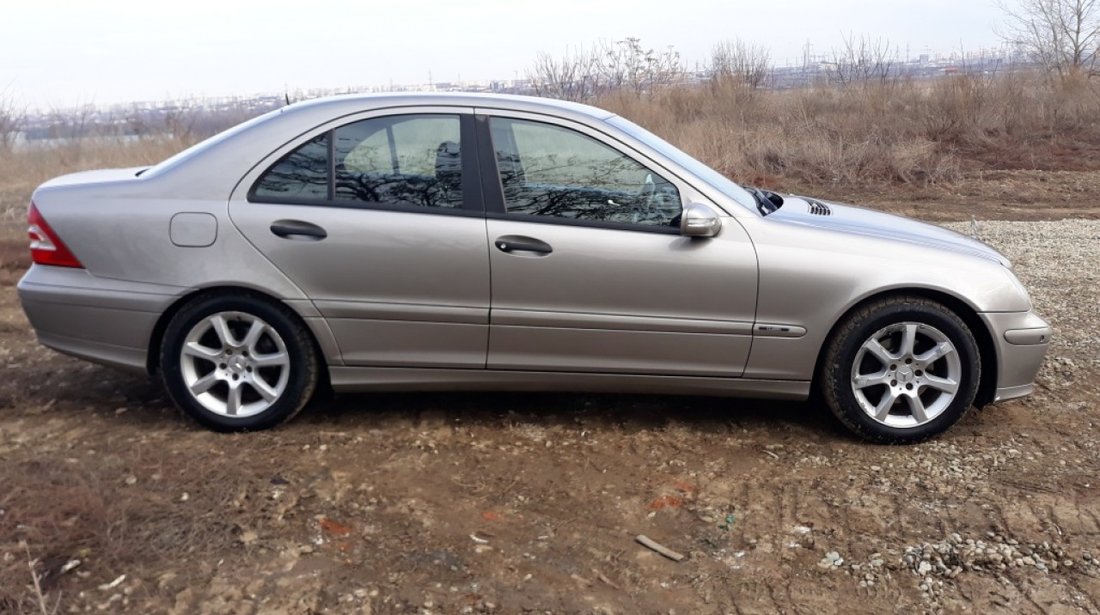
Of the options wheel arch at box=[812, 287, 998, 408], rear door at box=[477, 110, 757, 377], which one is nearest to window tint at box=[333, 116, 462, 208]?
rear door at box=[477, 110, 757, 377]

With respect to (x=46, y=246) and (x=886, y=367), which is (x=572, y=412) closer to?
(x=886, y=367)

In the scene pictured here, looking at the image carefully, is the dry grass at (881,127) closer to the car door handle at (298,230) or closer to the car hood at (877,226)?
the car hood at (877,226)

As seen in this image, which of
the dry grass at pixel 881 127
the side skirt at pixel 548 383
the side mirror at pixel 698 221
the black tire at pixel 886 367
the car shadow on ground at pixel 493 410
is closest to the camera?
the side mirror at pixel 698 221

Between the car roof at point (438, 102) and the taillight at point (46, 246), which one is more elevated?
the car roof at point (438, 102)

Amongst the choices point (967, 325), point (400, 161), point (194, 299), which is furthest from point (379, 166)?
point (967, 325)

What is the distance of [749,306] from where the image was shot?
4098 mm

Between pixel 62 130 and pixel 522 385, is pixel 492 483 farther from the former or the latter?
pixel 62 130

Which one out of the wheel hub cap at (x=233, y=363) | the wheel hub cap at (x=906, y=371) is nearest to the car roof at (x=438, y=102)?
the wheel hub cap at (x=233, y=363)

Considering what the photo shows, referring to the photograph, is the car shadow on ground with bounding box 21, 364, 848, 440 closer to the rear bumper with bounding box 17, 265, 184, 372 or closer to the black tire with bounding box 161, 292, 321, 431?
the black tire with bounding box 161, 292, 321, 431

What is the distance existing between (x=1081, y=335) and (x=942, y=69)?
14812 mm

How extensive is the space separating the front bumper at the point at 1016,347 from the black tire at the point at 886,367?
11 cm

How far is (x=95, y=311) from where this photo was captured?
4.23m

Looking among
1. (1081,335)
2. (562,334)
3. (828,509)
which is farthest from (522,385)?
(1081,335)

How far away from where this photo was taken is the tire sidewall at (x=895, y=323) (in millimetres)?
4098
